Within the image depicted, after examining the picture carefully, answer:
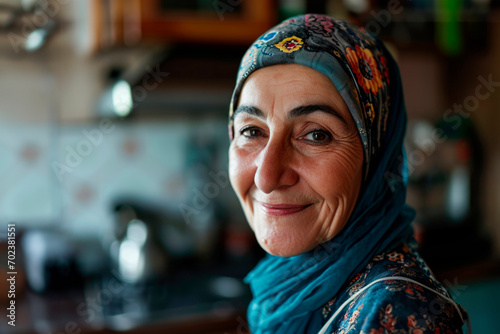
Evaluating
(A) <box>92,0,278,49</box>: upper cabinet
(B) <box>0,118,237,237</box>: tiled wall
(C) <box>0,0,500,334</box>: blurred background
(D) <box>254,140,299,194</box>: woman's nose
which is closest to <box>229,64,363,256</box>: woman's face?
(D) <box>254,140,299,194</box>: woman's nose

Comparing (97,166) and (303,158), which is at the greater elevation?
(303,158)

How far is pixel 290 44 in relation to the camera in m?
0.82

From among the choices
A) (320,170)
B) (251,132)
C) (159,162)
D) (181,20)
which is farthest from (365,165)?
(159,162)

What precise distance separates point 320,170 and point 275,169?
0.08 m

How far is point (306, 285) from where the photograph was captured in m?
0.85

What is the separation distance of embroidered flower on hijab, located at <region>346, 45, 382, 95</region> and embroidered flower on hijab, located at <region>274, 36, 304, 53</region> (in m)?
0.09

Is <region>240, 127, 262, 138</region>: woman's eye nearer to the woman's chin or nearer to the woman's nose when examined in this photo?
the woman's nose

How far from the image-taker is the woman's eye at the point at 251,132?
34.4 inches

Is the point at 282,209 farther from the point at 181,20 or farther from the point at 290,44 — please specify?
the point at 181,20

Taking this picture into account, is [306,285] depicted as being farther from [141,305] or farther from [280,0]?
[280,0]

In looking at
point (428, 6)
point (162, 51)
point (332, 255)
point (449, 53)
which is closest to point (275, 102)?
point (332, 255)

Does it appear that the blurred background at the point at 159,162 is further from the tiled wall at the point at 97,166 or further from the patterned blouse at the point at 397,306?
the patterned blouse at the point at 397,306

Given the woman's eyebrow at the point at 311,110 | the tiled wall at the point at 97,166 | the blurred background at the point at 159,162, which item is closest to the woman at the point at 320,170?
the woman's eyebrow at the point at 311,110

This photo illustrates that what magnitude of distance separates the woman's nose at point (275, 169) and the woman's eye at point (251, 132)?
0.07m
